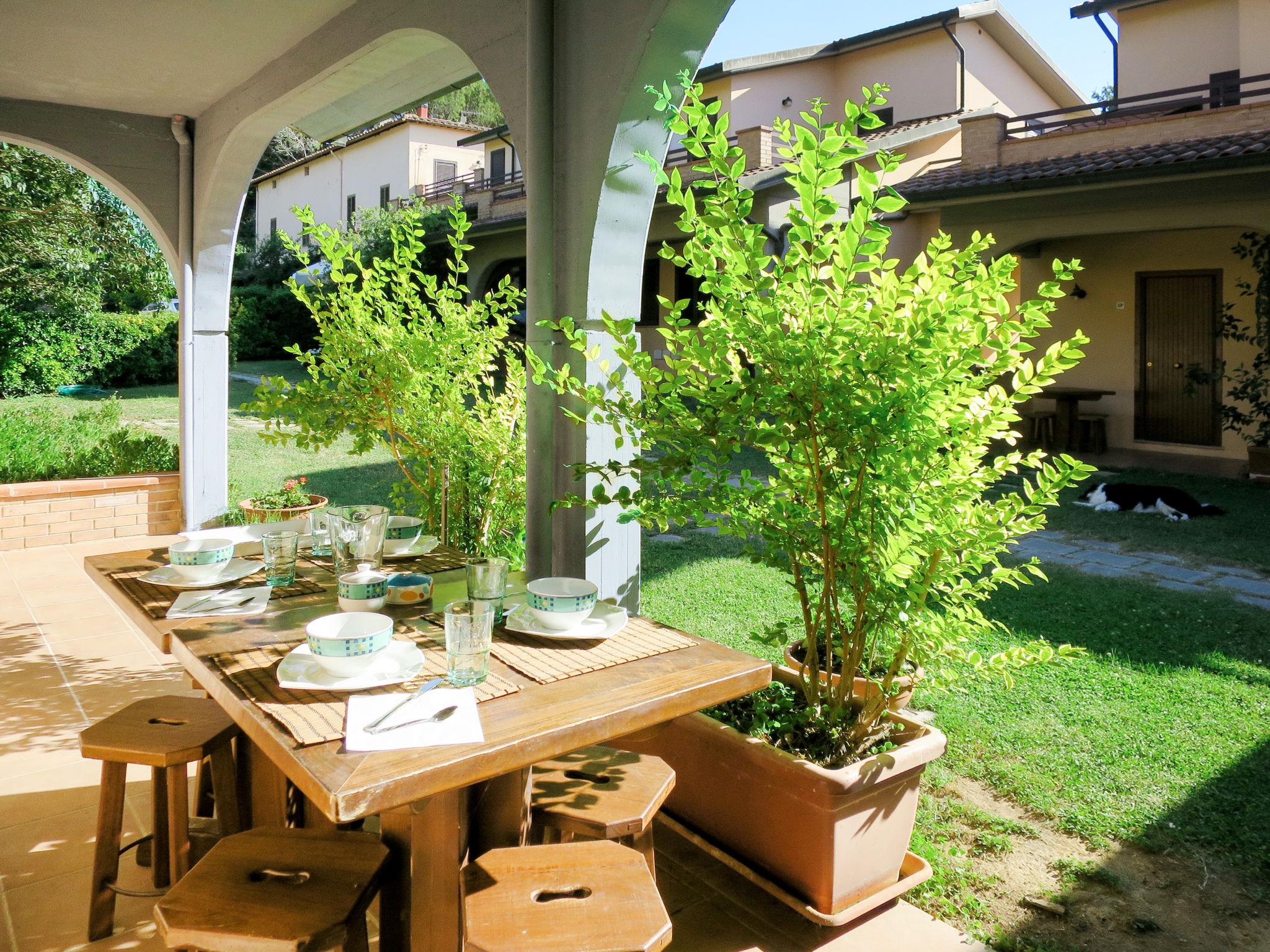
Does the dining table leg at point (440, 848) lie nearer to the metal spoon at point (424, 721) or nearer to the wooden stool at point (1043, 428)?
the metal spoon at point (424, 721)

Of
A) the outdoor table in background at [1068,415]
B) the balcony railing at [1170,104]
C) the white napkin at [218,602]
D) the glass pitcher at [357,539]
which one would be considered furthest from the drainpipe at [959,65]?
the white napkin at [218,602]

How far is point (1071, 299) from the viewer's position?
1223 cm

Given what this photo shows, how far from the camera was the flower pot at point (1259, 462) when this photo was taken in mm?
9266

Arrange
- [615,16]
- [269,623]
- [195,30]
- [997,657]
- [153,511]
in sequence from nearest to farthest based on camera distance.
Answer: [269,623]
[997,657]
[615,16]
[195,30]
[153,511]

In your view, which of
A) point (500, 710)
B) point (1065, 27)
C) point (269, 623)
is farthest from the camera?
point (1065, 27)

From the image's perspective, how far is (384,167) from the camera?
78.4 feet

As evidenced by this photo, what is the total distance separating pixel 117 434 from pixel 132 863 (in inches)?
214

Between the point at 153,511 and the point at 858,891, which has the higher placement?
the point at 153,511

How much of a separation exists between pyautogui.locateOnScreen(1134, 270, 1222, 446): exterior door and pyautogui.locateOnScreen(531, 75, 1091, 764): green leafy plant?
10157 mm

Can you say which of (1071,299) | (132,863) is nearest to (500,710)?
(132,863)

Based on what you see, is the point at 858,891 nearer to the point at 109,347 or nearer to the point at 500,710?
the point at 500,710

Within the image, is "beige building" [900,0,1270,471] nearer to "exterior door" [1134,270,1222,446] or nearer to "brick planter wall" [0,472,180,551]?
"exterior door" [1134,270,1222,446]

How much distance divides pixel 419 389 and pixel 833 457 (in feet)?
6.43

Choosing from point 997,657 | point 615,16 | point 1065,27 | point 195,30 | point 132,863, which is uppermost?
point 1065,27
